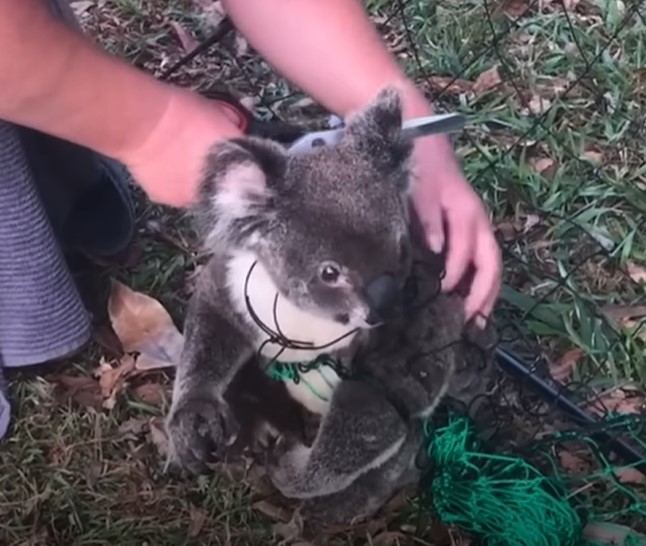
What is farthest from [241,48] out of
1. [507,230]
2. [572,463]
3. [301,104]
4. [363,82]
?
[572,463]

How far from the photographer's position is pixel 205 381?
139 cm

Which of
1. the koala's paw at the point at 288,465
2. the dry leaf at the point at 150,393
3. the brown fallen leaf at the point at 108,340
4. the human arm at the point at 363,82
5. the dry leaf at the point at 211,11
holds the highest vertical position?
the human arm at the point at 363,82

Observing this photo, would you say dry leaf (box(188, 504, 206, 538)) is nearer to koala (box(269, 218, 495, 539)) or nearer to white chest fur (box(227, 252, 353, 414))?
koala (box(269, 218, 495, 539))

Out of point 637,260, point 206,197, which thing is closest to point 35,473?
point 206,197

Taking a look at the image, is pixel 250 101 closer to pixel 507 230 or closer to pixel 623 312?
pixel 507 230

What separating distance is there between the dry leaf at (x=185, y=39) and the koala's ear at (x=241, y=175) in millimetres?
1233

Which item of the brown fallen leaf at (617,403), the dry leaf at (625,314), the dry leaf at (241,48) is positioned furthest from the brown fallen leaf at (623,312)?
the dry leaf at (241,48)

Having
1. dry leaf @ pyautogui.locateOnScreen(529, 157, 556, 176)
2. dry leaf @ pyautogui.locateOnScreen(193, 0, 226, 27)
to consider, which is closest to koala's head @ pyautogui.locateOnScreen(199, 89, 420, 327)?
dry leaf @ pyautogui.locateOnScreen(529, 157, 556, 176)

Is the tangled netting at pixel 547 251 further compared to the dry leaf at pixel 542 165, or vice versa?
the dry leaf at pixel 542 165

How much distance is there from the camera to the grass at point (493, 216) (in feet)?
5.08

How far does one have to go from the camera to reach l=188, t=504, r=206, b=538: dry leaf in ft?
4.94

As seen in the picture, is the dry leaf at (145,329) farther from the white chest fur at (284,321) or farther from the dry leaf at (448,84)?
the dry leaf at (448,84)

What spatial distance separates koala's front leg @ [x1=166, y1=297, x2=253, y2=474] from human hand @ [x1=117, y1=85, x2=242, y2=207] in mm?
161

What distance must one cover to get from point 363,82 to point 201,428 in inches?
16.4
